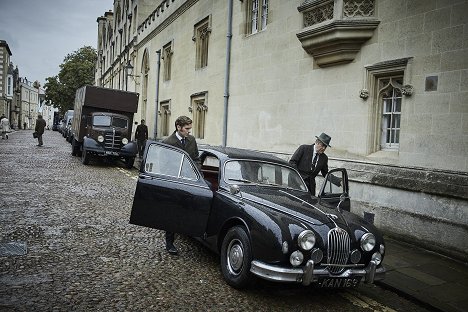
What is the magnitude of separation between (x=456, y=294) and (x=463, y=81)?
3.39 meters

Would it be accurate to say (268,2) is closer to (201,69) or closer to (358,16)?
(358,16)

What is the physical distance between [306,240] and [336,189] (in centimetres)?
158

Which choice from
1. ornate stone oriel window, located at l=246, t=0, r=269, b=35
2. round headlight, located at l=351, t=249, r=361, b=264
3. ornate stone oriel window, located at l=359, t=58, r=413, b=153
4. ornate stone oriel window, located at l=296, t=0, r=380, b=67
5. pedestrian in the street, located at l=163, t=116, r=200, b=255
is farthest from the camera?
ornate stone oriel window, located at l=246, t=0, r=269, b=35

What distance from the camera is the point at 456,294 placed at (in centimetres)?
447

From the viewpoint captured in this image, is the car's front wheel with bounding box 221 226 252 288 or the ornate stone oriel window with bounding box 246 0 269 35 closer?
the car's front wheel with bounding box 221 226 252 288

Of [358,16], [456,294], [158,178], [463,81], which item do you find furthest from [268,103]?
[456,294]

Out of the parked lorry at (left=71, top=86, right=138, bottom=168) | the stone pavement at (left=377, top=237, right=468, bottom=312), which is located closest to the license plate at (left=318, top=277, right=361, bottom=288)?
the stone pavement at (left=377, top=237, right=468, bottom=312)

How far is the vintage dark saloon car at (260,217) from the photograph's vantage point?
386cm

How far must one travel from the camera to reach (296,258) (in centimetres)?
380

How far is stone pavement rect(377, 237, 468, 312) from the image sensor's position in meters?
4.27

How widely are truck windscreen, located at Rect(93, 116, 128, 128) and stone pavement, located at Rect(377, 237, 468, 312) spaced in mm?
13139

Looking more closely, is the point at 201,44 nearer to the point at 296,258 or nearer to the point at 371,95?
the point at 371,95

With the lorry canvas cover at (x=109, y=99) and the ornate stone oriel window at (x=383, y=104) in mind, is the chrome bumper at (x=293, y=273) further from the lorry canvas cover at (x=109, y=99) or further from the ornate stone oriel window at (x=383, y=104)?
the lorry canvas cover at (x=109, y=99)

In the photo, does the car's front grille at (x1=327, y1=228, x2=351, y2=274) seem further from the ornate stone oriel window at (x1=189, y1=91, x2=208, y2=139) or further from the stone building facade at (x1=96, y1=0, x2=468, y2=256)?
the ornate stone oriel window at (x1=189, y1=91, x2=208, y2=139)
